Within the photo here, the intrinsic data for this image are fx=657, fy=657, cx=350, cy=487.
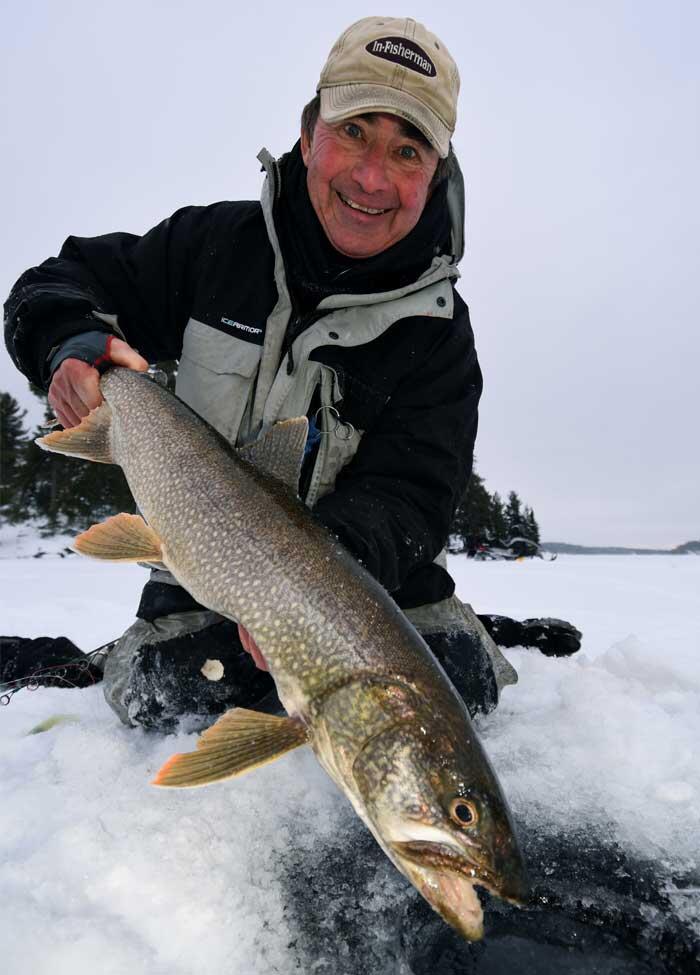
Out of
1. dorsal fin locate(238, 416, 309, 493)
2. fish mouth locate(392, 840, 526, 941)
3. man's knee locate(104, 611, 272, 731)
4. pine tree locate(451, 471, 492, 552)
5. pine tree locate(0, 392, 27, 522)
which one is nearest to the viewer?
fish mouth locate(392, 840, 526, 941)

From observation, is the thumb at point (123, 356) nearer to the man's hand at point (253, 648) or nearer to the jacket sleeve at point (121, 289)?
the jacket sleeve at point (121, 289)

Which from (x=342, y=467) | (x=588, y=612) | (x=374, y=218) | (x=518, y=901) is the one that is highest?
(x=374, y=218)

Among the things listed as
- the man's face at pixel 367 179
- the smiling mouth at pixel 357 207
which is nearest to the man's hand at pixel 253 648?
the man's face at pixel 367 179

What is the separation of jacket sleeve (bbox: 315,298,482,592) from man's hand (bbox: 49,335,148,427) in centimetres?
118

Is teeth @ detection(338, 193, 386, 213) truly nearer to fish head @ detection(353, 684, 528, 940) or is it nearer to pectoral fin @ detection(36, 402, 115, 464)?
pectoral fin @ detection(36, 402, 115, 464)

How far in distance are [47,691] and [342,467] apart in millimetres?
2106

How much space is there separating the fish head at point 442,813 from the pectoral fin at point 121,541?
126 cm

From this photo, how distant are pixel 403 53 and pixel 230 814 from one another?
Answer: 11.3 ft

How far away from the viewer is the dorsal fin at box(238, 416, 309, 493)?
2834 mm

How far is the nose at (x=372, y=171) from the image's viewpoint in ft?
10.7

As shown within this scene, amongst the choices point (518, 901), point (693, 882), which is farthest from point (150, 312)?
point (693, 882)

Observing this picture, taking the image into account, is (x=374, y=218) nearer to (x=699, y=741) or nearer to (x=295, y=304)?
(x=295, y=304)

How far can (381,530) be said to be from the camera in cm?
301

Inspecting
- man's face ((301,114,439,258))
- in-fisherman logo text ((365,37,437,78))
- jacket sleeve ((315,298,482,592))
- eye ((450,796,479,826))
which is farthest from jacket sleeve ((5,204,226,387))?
eye ((450,796,479,826))
